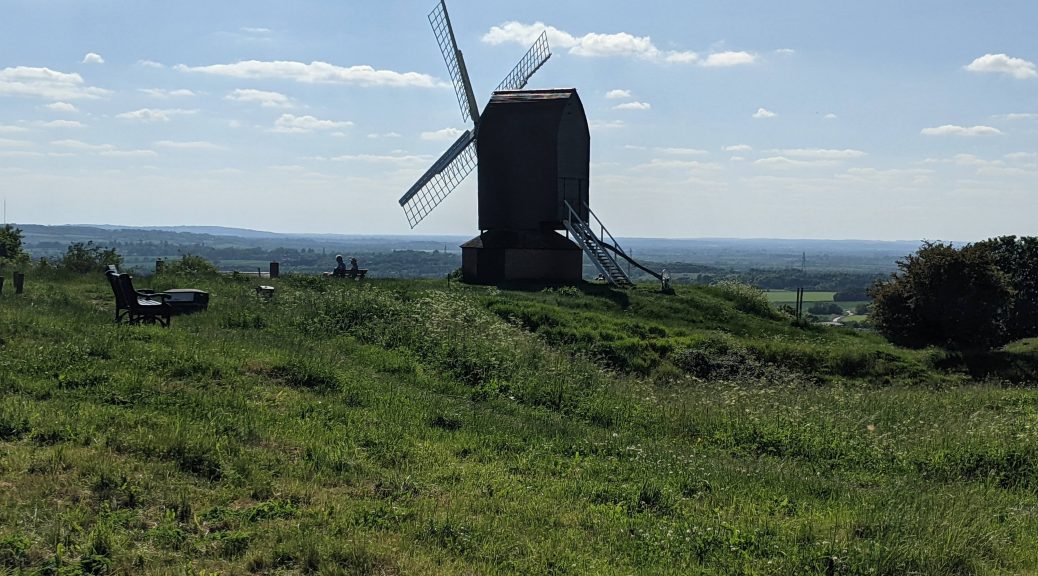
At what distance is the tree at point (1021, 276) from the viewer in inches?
1452

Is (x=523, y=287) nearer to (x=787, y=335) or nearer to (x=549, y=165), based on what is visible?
(x=549, y=165)

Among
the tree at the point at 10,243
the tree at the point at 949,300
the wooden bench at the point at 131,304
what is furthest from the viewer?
the tree at the point at 10,243

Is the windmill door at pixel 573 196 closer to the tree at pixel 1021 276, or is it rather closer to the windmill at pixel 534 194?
the windmill at pixel 534 194

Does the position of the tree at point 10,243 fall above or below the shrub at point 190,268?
above

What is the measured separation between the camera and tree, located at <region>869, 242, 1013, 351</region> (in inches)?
1142

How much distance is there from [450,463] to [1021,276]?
1530 inches

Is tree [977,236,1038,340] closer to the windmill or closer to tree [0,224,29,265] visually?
the windmill

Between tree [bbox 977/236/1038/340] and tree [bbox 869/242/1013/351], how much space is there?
7.20m

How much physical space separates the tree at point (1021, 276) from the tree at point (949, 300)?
720 centimetres

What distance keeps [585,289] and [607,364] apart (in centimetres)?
1165

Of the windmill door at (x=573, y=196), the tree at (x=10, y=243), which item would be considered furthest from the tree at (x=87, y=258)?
the windmill door at (x=573, y=196)

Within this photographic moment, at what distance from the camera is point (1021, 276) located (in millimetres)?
38562

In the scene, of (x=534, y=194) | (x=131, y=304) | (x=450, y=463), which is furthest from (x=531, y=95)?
(x=450, y=463)

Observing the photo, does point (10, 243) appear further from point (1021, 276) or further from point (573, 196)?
point (1021, 276)
